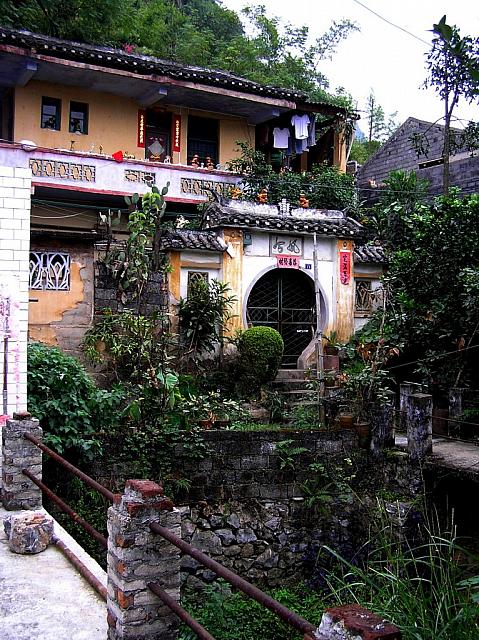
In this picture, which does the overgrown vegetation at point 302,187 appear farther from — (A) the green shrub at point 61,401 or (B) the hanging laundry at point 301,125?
(A) the green shrub at point 61,401

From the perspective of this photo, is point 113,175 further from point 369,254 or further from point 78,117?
point 369,254

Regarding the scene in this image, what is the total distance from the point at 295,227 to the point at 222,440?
5590 millimetres

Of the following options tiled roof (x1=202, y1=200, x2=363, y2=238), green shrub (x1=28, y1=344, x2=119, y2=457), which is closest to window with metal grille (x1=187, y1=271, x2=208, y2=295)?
tiled roof (x1=202, y1=200, x2=363, y2=238)

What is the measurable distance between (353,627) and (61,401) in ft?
22.0

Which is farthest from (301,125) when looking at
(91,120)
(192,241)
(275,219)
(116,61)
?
(192,241)

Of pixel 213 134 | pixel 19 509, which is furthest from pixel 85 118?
pixel 19 509

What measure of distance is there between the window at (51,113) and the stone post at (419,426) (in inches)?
458

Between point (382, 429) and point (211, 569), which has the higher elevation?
point (211, 569)

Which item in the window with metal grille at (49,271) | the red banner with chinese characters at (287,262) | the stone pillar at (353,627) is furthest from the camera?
the red banner with chinese characters at (287,262)

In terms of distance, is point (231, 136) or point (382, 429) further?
point (231, 136)

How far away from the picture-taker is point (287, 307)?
46.1 feet

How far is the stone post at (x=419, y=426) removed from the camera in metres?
9.59

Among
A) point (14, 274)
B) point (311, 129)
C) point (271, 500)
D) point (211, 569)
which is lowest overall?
point (271, 500)

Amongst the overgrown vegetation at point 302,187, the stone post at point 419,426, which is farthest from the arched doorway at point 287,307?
the stone post at point 419,426
